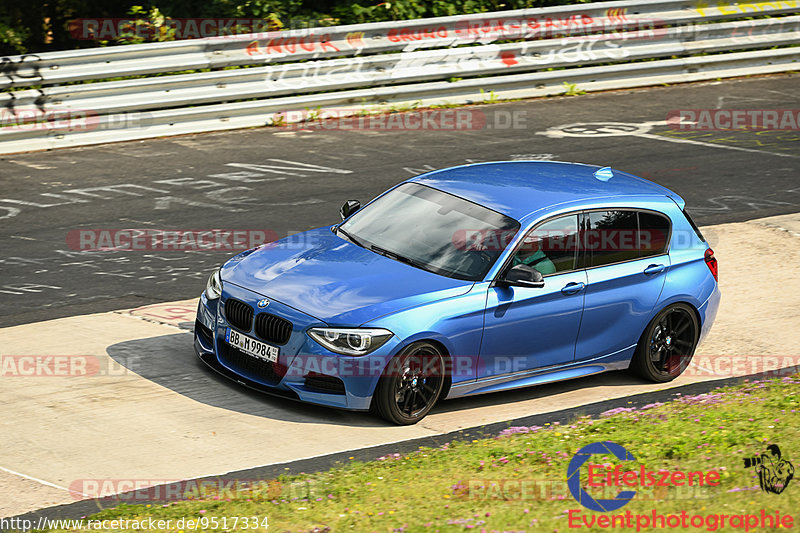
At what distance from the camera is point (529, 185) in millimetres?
9016

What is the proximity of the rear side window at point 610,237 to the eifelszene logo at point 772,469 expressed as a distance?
97.2 inches

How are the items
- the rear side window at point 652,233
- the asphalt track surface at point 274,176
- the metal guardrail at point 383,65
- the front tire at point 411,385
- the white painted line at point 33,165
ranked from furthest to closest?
the metal guardrail at point 383,65, the white painted line at point 33,165, the asphalt track surface at point 274,176, the rear side window at point 652,233, the front tire at point 411,385

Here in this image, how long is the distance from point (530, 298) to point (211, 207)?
→ 581 centimetres

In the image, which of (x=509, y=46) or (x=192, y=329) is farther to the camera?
(x=509, y=46)

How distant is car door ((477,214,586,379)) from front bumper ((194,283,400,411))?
3.13 feet

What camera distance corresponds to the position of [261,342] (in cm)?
787

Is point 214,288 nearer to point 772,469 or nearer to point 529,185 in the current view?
point 529,185

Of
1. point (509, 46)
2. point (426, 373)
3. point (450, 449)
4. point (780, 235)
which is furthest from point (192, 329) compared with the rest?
point (509, 46)

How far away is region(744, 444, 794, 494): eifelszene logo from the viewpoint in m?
5.99

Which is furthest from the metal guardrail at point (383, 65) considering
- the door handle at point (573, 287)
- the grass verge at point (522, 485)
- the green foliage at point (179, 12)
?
the grass verge at point (522, 485)

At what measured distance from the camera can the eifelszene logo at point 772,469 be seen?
19.7 feet

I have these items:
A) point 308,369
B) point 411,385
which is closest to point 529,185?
point 411,385

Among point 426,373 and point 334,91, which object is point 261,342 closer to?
point 426,373

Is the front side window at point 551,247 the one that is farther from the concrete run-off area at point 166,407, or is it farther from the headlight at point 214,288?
Result: the headlight at point 214,288
